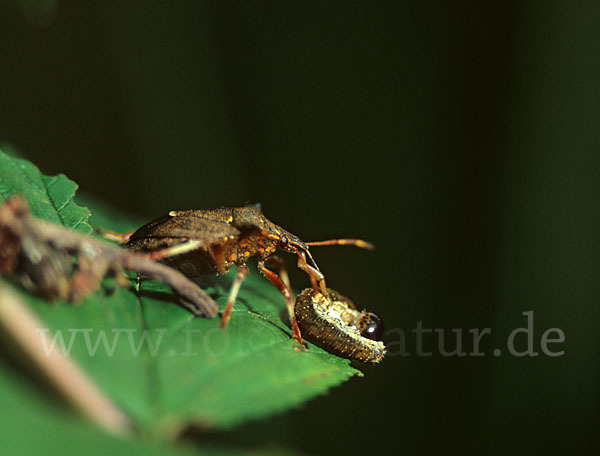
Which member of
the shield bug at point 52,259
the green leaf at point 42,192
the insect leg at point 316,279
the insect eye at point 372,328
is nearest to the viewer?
the shield bug at point 52,259

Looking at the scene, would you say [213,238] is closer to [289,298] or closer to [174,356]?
[289,298]

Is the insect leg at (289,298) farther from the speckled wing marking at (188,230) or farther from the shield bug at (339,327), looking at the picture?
the speckled wing marking at (188,230)

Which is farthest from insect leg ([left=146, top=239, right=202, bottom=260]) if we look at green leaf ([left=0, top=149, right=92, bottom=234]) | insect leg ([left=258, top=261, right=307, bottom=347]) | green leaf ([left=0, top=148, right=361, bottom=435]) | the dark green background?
the dark green background

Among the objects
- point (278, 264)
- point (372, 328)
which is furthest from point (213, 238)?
point (372, 328)

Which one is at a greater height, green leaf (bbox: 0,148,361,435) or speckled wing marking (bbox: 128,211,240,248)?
speckled wing marking (bbox: 128,211,240,248)

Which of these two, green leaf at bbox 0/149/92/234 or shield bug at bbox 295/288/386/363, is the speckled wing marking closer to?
green leaf at bbox 0/149/92/234

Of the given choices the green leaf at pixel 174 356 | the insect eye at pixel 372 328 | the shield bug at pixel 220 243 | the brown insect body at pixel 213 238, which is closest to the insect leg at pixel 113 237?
the shield bug at pixel 220 243

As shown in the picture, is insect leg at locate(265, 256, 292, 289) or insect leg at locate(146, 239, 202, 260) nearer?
insect leg at locate(146, 239, 202, 260)

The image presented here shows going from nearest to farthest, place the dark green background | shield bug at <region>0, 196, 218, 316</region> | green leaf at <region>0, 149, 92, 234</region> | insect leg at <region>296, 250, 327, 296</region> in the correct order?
shield bug at <region>0, 196, 218, 316</region> < green leaf at <region>0, 149, 92, 234</region> < insect leg at <region>296, 250, 327, 296</region> < the dark green background
